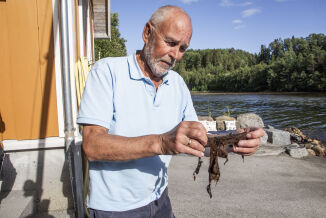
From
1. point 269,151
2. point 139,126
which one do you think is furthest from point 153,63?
point 269,151

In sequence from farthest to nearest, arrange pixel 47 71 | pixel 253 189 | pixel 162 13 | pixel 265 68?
pixel 265 68 < pixel 253 189 < pixel 47 71 < pixel 162 13

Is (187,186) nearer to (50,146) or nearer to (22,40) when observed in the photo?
(50,146)

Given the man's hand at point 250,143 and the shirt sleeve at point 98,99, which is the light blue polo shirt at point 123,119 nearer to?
the shirt sleeve at point 98,99

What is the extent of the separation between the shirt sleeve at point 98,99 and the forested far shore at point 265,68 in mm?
76227

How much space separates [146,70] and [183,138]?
2.60ft

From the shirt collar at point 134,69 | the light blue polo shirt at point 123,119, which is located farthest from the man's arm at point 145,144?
the shirt collar at point 134,69

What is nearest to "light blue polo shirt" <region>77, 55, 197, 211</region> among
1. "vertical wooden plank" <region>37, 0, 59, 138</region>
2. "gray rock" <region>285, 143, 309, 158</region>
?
"vertical wooden plank" <region>37, 0, 59, 138</region>

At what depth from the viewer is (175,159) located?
7.34 metres

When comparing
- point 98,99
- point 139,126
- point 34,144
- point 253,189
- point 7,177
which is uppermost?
point 98,99

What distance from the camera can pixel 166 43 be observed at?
1844 mm

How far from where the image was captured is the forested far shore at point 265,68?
237 feet

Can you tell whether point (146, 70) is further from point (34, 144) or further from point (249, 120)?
point (249, 120)

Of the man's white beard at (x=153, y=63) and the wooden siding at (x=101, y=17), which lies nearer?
the man's white beard at (x=153, y=63)

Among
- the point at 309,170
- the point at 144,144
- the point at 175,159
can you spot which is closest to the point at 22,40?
the point at 144,144
